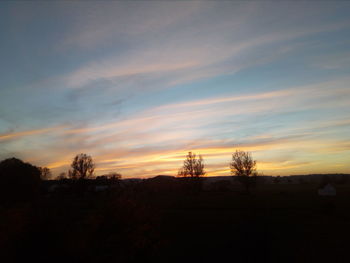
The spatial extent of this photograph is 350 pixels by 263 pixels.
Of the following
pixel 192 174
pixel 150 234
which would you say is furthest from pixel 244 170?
pixel 150 234

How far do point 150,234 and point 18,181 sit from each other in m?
44.2

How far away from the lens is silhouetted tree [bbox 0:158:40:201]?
153 feet

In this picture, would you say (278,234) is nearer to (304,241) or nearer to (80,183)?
(304,241)

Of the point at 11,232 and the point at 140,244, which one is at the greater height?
the point at 11,232

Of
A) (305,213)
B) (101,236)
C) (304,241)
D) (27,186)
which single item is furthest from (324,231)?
(27,186)

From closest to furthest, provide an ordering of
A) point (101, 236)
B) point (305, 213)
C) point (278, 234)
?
point (101, 236), point (278, 234), point (305, 213)

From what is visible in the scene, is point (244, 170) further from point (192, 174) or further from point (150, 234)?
point (150, 234)

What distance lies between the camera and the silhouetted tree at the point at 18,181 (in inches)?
1841

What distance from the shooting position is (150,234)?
1462 centimetres

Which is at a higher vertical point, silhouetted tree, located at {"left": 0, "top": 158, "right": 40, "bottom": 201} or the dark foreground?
silhouetted tree, located at {"left": 0, "top": 158, "right": 40, "bottom": 201}

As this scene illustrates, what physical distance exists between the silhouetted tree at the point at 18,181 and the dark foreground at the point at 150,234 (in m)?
30.0

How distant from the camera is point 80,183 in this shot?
7788cm

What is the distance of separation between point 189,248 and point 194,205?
24692 mm

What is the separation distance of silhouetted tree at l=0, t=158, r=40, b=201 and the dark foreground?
29951 millimetres
